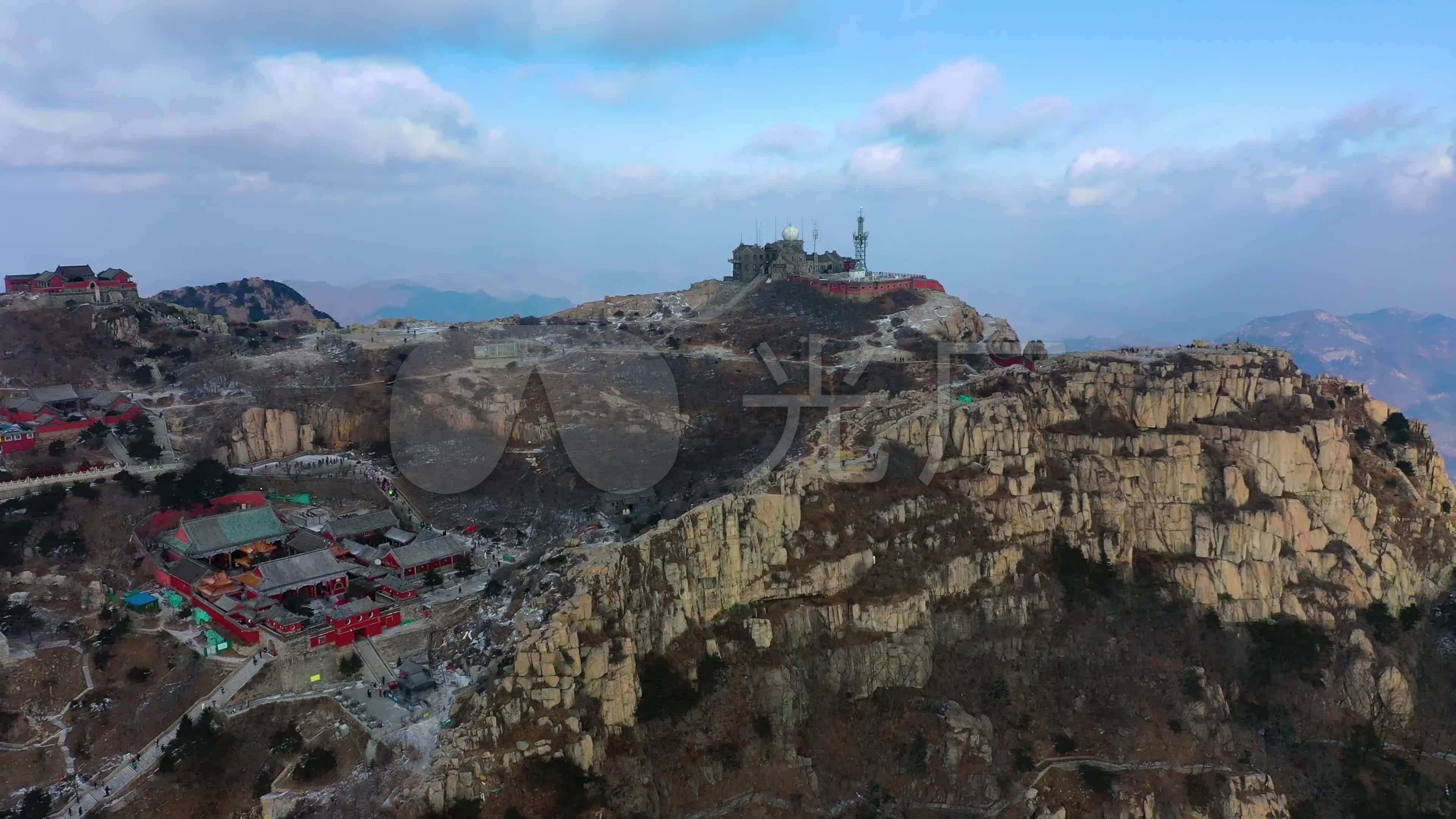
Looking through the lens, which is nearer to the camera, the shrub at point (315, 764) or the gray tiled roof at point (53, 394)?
the shrub at point (315, 764)

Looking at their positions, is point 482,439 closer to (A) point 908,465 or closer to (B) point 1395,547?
(A) point 908,465

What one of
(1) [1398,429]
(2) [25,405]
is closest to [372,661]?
(2) [25,405]

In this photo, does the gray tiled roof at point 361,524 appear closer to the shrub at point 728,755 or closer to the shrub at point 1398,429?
the shrub at point 728,755

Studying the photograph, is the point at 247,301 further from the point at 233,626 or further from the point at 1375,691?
the point at 1375,691

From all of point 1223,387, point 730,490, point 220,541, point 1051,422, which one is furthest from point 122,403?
point 1223,387

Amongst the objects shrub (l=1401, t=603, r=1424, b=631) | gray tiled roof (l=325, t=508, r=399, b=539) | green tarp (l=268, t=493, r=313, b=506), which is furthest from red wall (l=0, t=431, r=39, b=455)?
shrub (l=1401, t=603, r=1424, b=631)

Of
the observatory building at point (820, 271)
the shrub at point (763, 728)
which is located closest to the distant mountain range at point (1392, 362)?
the observatory building at point (820, 271)
